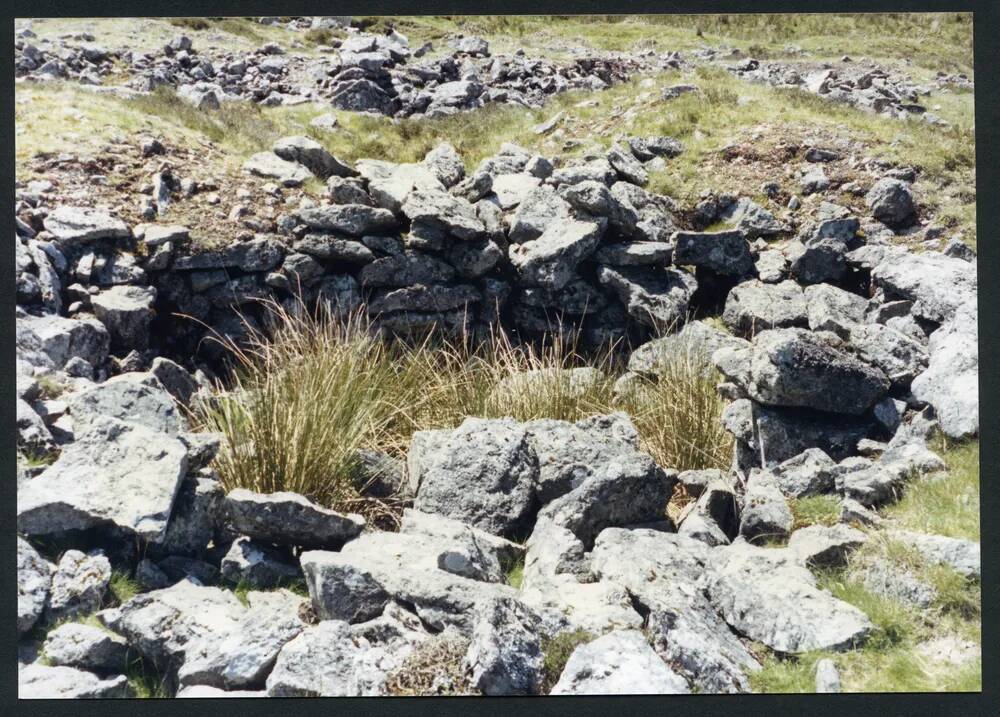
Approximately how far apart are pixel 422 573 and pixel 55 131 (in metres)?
5.26

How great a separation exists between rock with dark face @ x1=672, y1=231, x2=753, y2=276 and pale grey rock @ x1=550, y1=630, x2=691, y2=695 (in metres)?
4.05

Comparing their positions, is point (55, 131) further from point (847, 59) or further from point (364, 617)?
point (847, 59)

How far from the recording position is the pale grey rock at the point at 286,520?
3.99 m

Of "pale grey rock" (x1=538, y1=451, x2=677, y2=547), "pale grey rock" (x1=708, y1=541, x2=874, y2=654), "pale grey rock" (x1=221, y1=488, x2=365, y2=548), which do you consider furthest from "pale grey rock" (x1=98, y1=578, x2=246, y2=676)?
"pale grey rock" (x1=708, y1=541, x2=874, y2=654)

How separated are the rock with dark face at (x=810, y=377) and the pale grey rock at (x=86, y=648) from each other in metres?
3.40

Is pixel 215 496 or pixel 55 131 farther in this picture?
pixel 55 131

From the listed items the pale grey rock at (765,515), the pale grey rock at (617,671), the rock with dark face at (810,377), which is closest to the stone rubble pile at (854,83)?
the rock with dark face at (810,377)

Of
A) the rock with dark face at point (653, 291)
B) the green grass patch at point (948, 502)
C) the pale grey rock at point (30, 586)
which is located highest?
the rock with dark face at point (653, 291)

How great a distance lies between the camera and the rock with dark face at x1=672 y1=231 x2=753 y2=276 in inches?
271

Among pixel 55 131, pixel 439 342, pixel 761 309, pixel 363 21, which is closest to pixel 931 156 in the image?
pixel 761 309

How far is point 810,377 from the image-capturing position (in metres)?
4.89

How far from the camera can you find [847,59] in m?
7.20

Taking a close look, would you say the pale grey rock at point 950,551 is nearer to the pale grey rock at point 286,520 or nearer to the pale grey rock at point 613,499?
the pale grey rock at point 613,499

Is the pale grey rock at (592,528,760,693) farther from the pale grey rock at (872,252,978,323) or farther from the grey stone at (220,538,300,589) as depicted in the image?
the pale grey rock at (872,252,978,323)
